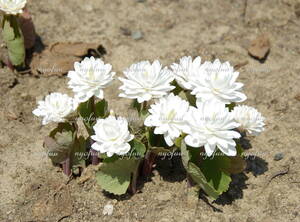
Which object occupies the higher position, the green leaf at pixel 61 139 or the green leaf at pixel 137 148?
the green leaf at pixel 137 148

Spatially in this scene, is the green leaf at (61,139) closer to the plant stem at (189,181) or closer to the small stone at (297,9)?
the plant stem at (189,181)

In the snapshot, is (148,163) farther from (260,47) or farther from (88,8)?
(88,8)

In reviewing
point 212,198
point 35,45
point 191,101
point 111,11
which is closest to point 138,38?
point 111,11

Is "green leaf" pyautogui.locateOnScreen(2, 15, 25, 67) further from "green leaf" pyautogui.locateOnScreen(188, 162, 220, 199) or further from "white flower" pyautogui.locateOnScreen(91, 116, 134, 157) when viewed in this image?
"green leaf" pyautogui.locateOnScreen(188, 162, 220, 199)

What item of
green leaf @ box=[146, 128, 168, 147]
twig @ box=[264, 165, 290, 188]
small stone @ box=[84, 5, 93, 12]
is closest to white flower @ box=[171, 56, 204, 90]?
green leaf @ box=[146, 128, 168, 147]

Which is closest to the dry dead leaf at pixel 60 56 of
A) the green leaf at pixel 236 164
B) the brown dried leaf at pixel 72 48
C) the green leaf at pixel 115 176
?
the brown dried leaf at pixel 72 48

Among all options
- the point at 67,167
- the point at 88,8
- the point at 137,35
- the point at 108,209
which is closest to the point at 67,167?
the point at 67,167
